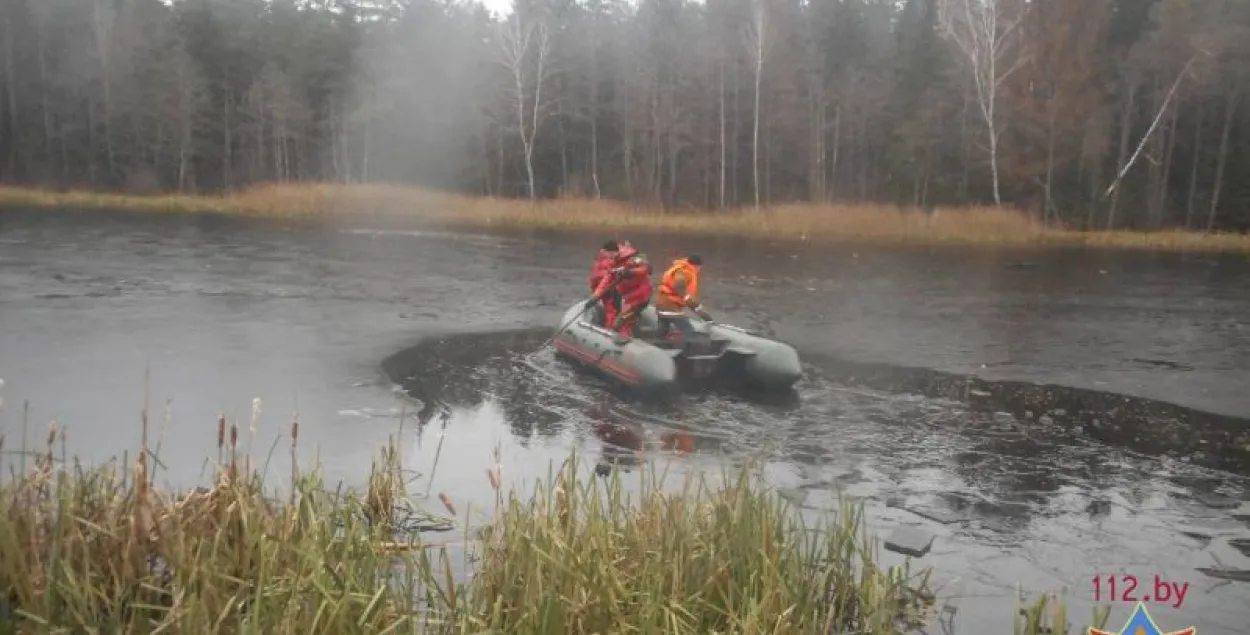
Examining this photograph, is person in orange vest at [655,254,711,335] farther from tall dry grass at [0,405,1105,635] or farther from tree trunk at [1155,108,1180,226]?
tree trunk at [1155,108,1180,226]

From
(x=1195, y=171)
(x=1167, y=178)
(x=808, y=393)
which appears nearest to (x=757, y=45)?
(x=1167, y=178)

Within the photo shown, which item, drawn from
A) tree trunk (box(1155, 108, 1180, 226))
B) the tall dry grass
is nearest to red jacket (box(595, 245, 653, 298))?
the tall dry grass

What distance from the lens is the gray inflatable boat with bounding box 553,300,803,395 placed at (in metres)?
10.9

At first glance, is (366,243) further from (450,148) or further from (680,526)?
(680,526)

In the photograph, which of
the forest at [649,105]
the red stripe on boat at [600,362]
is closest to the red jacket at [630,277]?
the red stripe on boat at [600,362]

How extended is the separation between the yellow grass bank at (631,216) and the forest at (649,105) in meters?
2.18

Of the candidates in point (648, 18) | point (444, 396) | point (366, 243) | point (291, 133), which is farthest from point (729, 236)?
point (444, 396)

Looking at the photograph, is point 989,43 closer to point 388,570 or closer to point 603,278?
point 603,278

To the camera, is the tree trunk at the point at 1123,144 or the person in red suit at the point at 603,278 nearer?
the person in red suit at the point at 603,278

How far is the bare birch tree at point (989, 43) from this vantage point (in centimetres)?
3538

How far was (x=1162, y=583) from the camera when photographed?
6.52m

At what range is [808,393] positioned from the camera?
11.6m

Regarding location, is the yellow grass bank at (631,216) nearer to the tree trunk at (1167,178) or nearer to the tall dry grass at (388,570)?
the tree trunk at (1167,178)

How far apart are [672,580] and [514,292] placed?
15444mm
